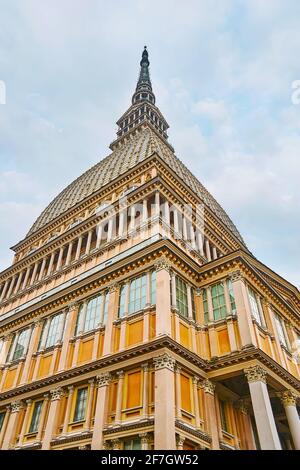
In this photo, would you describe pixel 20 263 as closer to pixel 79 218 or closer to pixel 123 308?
pixel 79 218

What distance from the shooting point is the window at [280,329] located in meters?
24.3

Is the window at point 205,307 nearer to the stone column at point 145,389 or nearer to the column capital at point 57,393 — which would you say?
the stone column at point 145,389

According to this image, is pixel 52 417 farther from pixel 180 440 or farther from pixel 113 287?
pixel 180 440

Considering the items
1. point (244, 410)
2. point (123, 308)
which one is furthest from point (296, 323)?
point (123, 308)

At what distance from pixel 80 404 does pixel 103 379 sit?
2260mm

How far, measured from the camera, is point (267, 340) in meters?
22.0

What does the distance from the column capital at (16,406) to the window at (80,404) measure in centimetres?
509

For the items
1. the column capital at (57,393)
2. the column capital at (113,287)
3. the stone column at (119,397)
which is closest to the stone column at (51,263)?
the column capital at (113,287)

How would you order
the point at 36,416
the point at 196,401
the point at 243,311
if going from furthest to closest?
the point at 36,416 < the point at 243,311 < the point at 196,401

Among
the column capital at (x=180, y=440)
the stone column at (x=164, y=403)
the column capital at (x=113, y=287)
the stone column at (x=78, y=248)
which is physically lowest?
the column capital at (x=180, y=440)

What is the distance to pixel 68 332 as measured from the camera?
952 inches

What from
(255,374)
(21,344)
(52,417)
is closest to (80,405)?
(52,417)

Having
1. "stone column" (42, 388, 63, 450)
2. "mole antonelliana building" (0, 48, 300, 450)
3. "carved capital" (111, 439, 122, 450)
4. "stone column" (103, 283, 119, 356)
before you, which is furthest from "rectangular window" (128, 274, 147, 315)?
"carved capital" (111, 439, 122, 450)

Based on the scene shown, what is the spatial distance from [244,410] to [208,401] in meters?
3.93
